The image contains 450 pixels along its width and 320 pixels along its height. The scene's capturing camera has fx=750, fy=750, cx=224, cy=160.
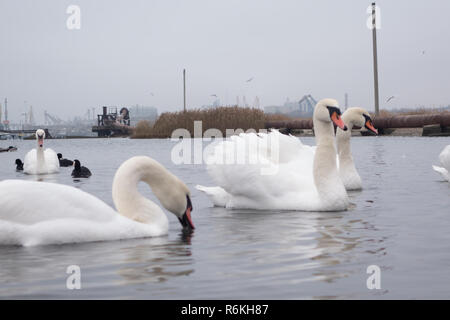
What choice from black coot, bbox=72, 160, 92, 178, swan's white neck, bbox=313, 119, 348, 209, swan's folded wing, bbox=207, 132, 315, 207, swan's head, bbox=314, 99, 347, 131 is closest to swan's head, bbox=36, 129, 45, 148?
black coot, bbox=72, 160, 92, 178

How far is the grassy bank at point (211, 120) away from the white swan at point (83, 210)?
27.9 meters

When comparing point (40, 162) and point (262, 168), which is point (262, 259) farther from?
point (40, 162)

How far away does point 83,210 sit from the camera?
6.58 meters

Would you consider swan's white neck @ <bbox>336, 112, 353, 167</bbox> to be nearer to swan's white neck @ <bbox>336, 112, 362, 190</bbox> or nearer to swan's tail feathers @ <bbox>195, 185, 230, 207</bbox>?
swan's white neck @ <bbox>336, 112, 362, 190</bbox>

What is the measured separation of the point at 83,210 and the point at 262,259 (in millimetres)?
1758

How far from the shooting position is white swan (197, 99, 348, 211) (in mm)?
8586

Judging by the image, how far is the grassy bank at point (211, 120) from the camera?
35000mm

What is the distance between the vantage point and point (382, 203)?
9.44 m

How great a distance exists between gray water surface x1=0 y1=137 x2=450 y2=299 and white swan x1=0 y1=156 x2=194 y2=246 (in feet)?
0.40

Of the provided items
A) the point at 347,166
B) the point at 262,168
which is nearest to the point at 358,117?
the point at 347,166

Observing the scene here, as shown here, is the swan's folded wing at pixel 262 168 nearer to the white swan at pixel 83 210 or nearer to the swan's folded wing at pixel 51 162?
the white swan at pixel 83 210

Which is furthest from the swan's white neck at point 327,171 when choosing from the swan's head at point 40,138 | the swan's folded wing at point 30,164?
the swan's head at point 40,138
